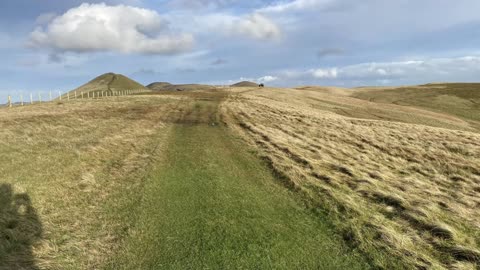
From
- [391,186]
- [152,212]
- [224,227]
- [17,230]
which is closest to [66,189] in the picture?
[17,230]

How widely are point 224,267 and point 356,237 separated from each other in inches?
149

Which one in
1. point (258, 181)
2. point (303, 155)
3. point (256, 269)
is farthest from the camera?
point (303, 155)

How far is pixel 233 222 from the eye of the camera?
32.8 feet

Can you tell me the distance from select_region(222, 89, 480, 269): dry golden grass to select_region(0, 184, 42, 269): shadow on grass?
8.06 meters

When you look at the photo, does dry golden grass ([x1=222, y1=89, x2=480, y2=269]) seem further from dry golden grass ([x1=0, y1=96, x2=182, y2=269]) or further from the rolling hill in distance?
dry golden grass ([x1=0, y1=96, x2=182, y2=269])

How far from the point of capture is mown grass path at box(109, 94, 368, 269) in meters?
7.93

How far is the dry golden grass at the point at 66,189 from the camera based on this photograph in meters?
8.35

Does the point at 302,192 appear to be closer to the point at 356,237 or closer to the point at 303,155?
the point at 356,237

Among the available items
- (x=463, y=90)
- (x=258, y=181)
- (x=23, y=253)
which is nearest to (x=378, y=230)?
(x=258, y=181)

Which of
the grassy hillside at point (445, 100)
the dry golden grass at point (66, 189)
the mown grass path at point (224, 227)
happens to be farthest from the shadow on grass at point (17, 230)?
the grassy hillside at point (445, 100)

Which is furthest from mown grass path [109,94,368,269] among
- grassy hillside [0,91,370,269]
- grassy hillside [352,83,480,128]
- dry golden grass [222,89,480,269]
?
grassy hillside [352,83,480,128]

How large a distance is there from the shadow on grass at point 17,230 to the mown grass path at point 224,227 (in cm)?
214

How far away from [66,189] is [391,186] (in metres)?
13.0

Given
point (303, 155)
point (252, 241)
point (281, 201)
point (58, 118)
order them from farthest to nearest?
point (58, 118)
point (303, 155)
point (281, 201)
point (252, 241)
